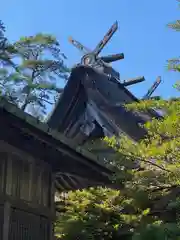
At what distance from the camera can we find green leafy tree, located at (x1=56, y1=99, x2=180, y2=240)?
5922 millimetres

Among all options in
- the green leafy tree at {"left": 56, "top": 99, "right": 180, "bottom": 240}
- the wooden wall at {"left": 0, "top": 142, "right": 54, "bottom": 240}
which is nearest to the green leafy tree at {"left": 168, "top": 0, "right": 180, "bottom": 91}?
the green leafy tree at {"left": 56, "top": 99, "right": 180, "bottom": 240}

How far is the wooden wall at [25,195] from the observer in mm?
4914

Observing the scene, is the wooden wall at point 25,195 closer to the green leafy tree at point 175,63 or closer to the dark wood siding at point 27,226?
the dark wood siding at point 27,226

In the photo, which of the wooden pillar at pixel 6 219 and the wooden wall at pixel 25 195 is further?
the wooden wall at pixel 25 195

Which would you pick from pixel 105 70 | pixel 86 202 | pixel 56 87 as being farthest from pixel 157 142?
pixel 56 87

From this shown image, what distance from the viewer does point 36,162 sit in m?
5.60

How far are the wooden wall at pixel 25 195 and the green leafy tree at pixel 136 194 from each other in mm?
612

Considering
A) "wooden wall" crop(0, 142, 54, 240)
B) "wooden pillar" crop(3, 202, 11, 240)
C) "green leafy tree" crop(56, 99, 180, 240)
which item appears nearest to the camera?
"wooden pillar" crop(3, 202, 11, 240)

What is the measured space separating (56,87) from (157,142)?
49.3 ft

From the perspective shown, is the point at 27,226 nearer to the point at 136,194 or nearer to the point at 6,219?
the point at 6,219

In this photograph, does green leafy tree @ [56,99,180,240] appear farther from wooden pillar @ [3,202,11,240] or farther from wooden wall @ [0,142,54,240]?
wooden pillar @ [3,202,11,240]

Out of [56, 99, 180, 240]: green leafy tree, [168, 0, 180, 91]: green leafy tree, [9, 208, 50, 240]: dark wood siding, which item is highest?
[168, 0, 180, 91]: green leafy tree

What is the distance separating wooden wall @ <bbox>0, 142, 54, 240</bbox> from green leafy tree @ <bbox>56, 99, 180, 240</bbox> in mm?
612

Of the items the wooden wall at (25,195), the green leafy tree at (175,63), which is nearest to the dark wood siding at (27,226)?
the wooden wall at (25,195)
